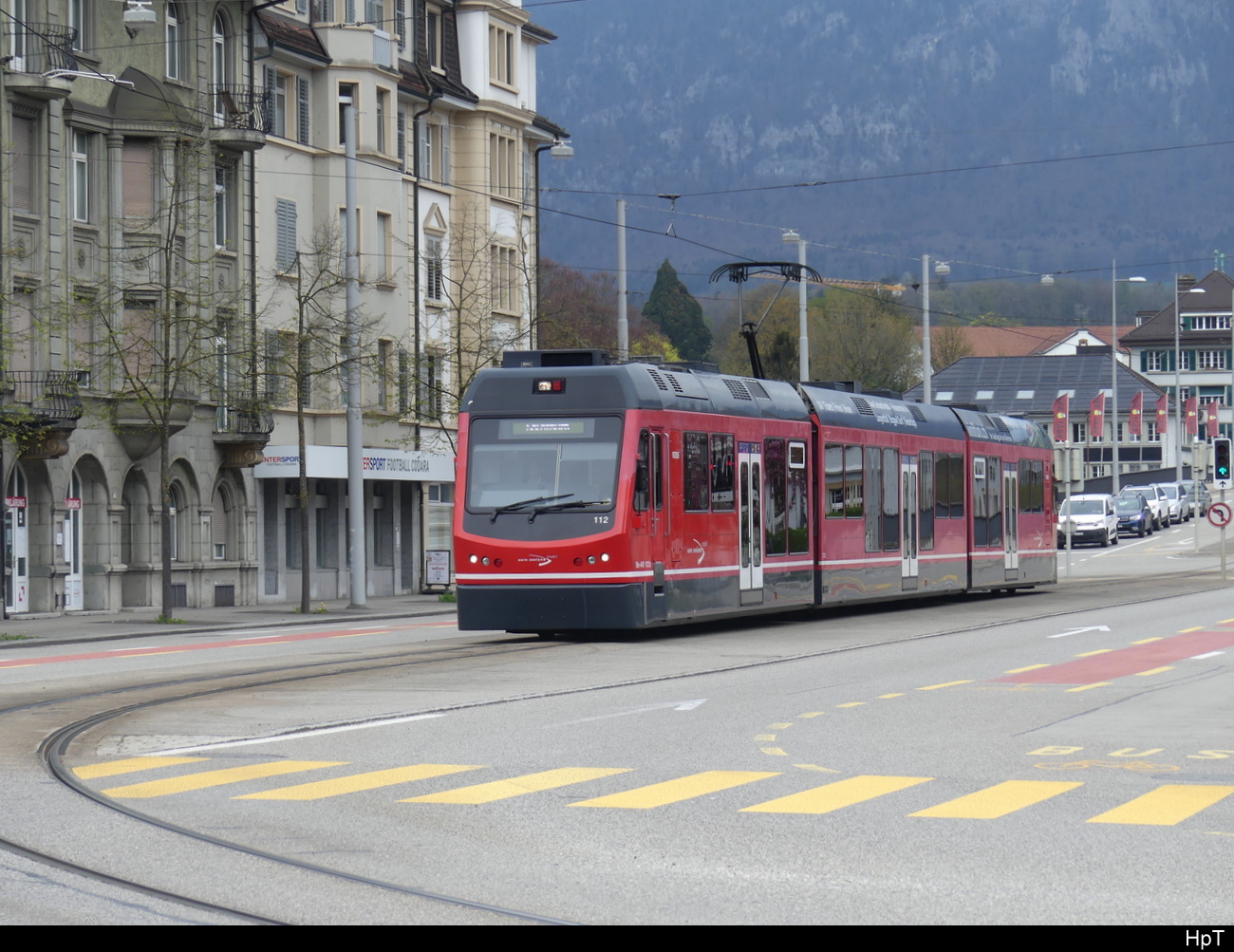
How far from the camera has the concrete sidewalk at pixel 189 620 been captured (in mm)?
30359

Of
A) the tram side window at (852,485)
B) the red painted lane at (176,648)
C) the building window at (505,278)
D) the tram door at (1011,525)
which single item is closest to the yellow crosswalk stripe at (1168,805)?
the red painted lane at (176,648)

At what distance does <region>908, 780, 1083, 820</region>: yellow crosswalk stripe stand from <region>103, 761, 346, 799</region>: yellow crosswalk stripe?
3771 mm

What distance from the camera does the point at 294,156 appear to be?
4666 centimetres

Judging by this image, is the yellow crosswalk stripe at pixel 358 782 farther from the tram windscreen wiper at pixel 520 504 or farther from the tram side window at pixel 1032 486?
the tram side window at pixel 1032 486

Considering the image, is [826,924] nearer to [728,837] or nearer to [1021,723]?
[728,837]

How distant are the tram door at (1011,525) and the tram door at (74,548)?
16.7 meters

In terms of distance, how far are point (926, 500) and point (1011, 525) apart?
5242 millimetres

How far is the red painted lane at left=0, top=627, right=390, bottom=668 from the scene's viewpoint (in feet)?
75.6

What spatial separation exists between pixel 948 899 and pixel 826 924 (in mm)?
692

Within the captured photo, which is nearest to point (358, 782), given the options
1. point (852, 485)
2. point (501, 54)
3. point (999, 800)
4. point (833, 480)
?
point (999, 800)

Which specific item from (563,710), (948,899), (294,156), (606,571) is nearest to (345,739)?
(563,710)

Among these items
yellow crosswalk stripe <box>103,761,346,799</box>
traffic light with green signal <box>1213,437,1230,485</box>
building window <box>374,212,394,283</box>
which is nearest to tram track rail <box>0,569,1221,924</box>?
yellow crosswalk stripe <box>103,761,346,799</box>

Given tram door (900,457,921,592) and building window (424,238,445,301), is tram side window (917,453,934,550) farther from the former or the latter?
building window (424,238,445,301)

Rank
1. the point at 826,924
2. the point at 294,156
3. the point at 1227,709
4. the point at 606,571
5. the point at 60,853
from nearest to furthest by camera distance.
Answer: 1. the point at 826,924
2. the point at 60,853
3. the point at 1227,709
4. the point at 606,571
5. the point at 294,156
